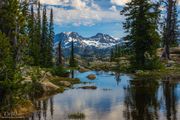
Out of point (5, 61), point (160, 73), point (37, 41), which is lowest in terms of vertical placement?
point (160, 73)

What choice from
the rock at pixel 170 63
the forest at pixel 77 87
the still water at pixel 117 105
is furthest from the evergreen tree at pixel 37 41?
the still water at pixel 117 105

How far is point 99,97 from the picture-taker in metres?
41.5

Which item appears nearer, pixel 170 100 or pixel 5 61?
pixel 5 61

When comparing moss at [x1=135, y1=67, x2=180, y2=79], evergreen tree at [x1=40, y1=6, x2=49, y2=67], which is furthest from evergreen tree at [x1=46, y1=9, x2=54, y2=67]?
moss at [x1=135, y1=67, x2=180, y2=79]

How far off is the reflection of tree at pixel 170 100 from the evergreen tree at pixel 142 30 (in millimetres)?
23865

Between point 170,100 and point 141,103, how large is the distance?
313 cm

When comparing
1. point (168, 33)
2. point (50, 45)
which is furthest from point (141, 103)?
point (50, 45)

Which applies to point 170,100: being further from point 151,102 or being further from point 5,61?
point 5,61

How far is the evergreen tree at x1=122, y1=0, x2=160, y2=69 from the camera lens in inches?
2958

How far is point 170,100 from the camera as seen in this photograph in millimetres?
37219

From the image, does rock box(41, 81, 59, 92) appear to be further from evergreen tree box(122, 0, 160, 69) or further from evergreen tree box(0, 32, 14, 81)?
evergreen tree box(122, 0, 160, 69)

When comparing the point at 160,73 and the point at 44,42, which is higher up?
the point at 44,42

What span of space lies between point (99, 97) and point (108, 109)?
840 centimetres

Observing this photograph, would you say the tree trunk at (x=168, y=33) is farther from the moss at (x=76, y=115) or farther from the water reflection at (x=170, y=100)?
the moss at (x=76, y=115)
